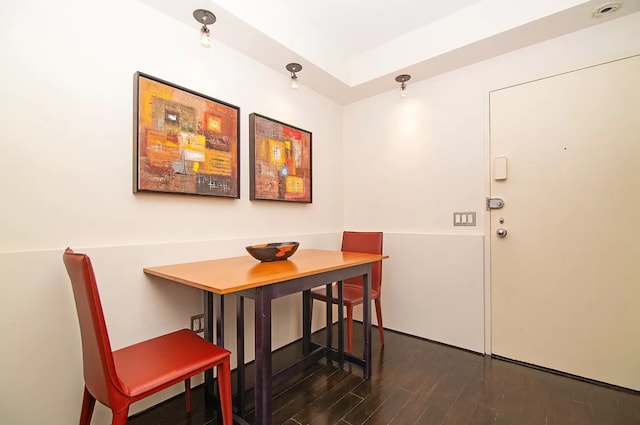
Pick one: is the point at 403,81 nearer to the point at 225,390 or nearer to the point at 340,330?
the point at 340,330

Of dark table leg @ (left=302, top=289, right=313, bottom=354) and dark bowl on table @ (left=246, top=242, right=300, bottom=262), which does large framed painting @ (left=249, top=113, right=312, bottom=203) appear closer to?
dark bowl on table @ (left=246, top=242, right=300, bottom=262)

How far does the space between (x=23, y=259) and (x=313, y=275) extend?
136 cm

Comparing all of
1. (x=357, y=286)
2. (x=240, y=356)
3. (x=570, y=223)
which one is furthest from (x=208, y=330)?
(x=570, y=223)

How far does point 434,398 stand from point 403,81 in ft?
8.50

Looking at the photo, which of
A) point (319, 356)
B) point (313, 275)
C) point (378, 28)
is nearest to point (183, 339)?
point (313, 275)

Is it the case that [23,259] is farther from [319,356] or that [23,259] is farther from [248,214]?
[319,356]

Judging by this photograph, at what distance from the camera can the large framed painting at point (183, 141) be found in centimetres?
171

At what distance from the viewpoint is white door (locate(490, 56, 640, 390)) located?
6.30 feet

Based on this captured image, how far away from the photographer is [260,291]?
1.34 m

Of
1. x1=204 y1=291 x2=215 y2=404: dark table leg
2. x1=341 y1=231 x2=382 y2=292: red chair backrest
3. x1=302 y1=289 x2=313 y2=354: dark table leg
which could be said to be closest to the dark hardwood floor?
x1=204 y1=291 x2=215 y2=404: dark table leg

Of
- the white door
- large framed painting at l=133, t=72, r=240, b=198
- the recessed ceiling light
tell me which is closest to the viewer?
large framed painting at l=133, t=72, r=240, b=198

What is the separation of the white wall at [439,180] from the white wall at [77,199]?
5.31ft

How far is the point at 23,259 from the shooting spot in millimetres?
1335

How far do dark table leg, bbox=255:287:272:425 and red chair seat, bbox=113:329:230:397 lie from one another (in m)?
0.17
